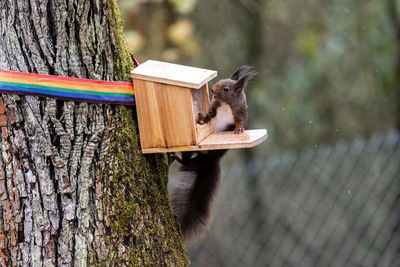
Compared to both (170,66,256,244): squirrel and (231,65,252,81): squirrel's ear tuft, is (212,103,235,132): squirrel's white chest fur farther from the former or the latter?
(231,65,252,81): squirrel's ear tuft

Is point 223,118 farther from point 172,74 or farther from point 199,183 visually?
point 172,74

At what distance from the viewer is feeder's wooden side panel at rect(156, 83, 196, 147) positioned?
1.83 metres

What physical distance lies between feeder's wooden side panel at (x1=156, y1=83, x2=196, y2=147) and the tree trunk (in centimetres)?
17

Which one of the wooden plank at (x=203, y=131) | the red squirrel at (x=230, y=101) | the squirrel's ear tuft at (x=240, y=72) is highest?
the squirrel's ear tuft at (x=240, y=72)

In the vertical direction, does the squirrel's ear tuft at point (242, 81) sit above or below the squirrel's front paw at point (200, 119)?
above

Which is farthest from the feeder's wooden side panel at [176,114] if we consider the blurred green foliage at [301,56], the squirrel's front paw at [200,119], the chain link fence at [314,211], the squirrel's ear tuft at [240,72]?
the blurred green foliage at [301,56]

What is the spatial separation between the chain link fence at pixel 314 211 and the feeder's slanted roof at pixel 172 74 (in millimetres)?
2745

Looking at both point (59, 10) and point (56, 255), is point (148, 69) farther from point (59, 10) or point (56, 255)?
point (56, 255)

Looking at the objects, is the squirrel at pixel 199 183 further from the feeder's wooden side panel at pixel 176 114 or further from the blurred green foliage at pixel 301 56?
the blurred green foliage at pixel 301 56

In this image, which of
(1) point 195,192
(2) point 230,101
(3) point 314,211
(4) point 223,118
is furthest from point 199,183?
(3) point 314,211

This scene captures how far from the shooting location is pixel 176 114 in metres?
1.86

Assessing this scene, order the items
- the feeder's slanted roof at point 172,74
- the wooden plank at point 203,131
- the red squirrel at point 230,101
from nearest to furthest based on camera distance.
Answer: the feeder's slanted roof at point 172,74, the wooden plank at point 203,131, the red squirrel at point 230,101

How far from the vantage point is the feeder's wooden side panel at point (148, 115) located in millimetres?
1843

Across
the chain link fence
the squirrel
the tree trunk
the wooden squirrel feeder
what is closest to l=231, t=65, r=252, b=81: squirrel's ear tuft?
the squirrel
